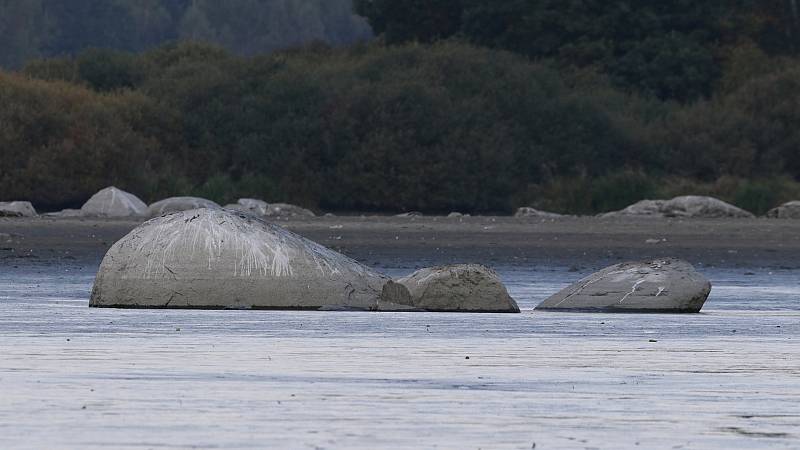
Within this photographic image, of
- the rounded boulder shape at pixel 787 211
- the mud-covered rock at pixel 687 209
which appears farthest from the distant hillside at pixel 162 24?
the rounded boulder shape at pixel 787 211

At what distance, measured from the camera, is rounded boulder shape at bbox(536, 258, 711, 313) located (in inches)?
652

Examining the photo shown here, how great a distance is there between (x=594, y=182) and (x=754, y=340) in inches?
1241

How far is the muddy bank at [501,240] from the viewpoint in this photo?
87.0 feet

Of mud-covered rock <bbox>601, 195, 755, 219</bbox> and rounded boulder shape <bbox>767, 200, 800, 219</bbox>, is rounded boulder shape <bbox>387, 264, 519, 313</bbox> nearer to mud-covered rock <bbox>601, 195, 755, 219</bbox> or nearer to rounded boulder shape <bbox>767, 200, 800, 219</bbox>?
mud-covered rock <bbox>601, 195, 755, 219</bbox>

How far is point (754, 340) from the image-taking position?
44.0 ft

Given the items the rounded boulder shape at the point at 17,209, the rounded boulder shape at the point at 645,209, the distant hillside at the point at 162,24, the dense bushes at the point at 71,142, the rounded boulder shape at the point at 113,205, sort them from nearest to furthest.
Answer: the rounded boulder shape at the point at 17,209, the rounded boulder shape at the point at 113,205, the rounded boulder shape at the point at 645,209, the dense bushes at the point at 71,142, the distant hillside at the point at 162,24

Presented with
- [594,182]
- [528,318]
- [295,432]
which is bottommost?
[594,182]

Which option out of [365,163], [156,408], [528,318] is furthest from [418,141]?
[156,408]

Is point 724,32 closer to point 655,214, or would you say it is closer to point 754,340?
point 655,214

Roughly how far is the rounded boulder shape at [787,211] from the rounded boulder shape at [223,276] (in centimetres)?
2272

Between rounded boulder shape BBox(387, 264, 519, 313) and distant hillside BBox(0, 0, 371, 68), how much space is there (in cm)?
8531

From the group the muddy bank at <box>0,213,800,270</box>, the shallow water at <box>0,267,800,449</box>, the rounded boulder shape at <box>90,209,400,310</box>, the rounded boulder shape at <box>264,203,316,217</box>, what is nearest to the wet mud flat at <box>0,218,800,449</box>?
the shallow water at <box>0,267,800,449</box>

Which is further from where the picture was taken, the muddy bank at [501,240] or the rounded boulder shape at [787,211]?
the rounded boulder shape at [787,211]

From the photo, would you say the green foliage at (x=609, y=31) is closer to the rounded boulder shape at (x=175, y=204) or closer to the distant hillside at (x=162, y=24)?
the rounded boulder shape at (x=175, y=204)
